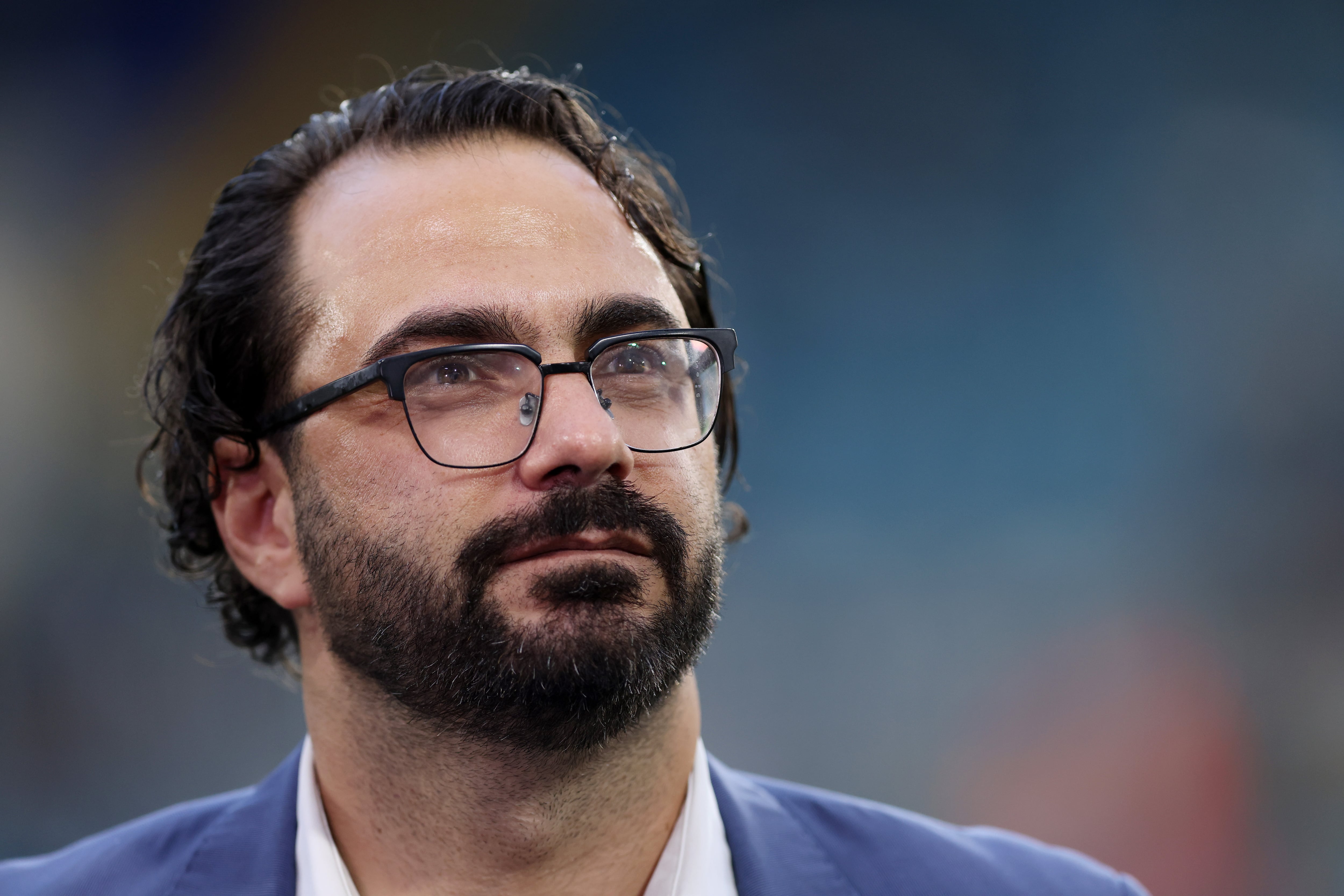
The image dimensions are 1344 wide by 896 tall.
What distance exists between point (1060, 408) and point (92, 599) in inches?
174

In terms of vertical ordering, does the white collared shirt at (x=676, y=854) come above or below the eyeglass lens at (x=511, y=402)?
below

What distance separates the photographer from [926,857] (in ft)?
6.97

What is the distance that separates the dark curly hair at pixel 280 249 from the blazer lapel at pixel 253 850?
51 cm

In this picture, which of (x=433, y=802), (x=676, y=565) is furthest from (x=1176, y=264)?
(x=433, y=802)

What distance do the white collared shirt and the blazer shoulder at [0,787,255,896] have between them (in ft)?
0.84

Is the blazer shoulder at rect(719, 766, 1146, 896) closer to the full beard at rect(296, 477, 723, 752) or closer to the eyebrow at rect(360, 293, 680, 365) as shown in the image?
the full beard at rect(296, 477, 723, 752)

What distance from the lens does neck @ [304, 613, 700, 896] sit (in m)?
1.76

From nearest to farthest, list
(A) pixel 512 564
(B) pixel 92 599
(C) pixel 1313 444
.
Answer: (A) pixel 512 564, (B) pixel 92 599, (C) pixel 1313 444

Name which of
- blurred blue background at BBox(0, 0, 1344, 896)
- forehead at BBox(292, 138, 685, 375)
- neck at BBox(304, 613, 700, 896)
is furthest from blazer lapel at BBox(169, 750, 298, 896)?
blurred blue background at BBox(0, 0, 1344, 896)

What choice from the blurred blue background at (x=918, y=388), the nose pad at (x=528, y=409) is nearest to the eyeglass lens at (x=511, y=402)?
the nose pad at (x=528, y=409)

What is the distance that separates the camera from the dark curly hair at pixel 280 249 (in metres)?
2.11

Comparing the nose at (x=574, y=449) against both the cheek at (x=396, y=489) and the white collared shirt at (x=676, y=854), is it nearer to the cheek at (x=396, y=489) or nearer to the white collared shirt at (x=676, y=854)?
the cheek at (x=396, y=489)

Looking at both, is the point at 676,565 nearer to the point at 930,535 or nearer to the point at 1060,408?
the point at 930,535

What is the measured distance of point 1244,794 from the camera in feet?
15.0
